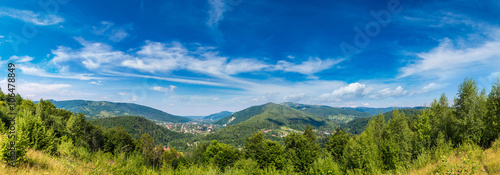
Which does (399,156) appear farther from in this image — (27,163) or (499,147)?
(27,163)

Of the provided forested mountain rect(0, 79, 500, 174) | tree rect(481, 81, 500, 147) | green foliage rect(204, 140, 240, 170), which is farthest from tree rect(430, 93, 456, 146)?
green foliage rect(204, 140, 240, 170)

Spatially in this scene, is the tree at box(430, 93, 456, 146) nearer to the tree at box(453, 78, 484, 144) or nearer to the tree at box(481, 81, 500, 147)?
the tree at box(453, 78, 484, 144)

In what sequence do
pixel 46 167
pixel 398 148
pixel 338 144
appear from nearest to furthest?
pixel 46 167
pixel 398 148
pixel 338 144

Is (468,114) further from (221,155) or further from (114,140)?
(114,140)

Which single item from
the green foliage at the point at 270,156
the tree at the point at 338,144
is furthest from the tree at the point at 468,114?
the green foliage at the point at 270,156

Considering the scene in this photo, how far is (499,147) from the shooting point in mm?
11039

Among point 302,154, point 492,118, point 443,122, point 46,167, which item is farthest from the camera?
point 302,154

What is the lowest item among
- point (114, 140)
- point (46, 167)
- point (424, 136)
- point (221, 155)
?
point (221, 155)

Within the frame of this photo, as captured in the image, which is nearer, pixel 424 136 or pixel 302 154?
pixel 424 136

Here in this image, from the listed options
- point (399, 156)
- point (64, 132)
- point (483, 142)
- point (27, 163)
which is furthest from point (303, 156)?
point (64, 132)

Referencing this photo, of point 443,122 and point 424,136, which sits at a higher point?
point 443,122

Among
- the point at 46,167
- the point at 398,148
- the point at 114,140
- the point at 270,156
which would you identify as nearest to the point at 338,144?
the point at 398,148

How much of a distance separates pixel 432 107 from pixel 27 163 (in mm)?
40721

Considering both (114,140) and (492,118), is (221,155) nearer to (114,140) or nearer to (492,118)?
(114,140)
